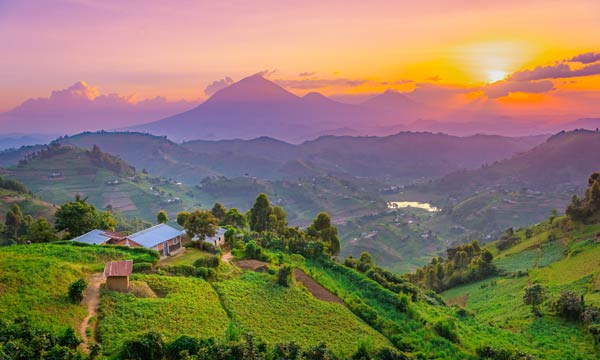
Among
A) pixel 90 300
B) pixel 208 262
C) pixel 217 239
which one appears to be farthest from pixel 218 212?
pixel 90 300

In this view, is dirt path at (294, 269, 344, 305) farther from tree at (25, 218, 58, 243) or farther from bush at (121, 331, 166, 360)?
tree at (25, 218, 58, 243)

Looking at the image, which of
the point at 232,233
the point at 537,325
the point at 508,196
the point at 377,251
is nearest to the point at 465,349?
the point at 537,325

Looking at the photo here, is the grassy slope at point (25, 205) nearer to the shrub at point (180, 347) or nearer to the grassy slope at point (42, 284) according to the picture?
the grassy slope at point (42, 284)

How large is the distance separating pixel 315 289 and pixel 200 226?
1402 centimetres

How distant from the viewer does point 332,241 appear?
54.5m

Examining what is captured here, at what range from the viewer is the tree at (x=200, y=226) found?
4098cm

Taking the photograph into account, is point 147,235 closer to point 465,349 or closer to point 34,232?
point 34,232

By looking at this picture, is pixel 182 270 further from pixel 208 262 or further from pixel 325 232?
pixel 325 232

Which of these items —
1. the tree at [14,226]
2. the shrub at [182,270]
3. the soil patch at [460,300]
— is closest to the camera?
the shrub at [182,270]

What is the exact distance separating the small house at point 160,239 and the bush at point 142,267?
20.2 feet

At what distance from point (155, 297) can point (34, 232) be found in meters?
21.5

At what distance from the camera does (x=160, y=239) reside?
38.2m

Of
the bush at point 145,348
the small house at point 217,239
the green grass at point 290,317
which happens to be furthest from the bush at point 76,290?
the small house at point 217,239

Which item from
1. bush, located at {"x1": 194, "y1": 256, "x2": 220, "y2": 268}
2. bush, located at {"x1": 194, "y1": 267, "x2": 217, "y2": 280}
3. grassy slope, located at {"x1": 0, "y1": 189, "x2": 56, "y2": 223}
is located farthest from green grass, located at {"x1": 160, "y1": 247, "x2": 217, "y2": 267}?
grassy slope, located at {"x1": 0, "y1": 189, "x2": 56, "y2": 223}
